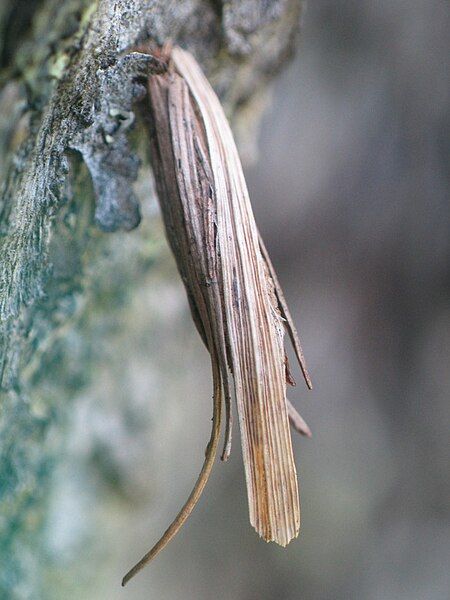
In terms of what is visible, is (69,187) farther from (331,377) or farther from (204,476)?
(331,377)

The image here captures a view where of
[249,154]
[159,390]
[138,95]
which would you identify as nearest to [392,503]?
[159,390]

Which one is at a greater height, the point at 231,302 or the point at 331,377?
the point at 231,302

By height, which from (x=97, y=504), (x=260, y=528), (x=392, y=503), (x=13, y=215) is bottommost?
(x=392, y=503)

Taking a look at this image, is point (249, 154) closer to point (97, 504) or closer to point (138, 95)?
point (138, 95)

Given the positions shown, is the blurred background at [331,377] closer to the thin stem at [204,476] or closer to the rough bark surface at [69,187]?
the rough bark surface at [69,187]

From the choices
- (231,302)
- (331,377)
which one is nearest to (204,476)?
(231,302)

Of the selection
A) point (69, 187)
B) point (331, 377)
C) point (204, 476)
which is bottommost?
point (331, 377)

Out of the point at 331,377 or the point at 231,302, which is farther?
the point at 331,377
